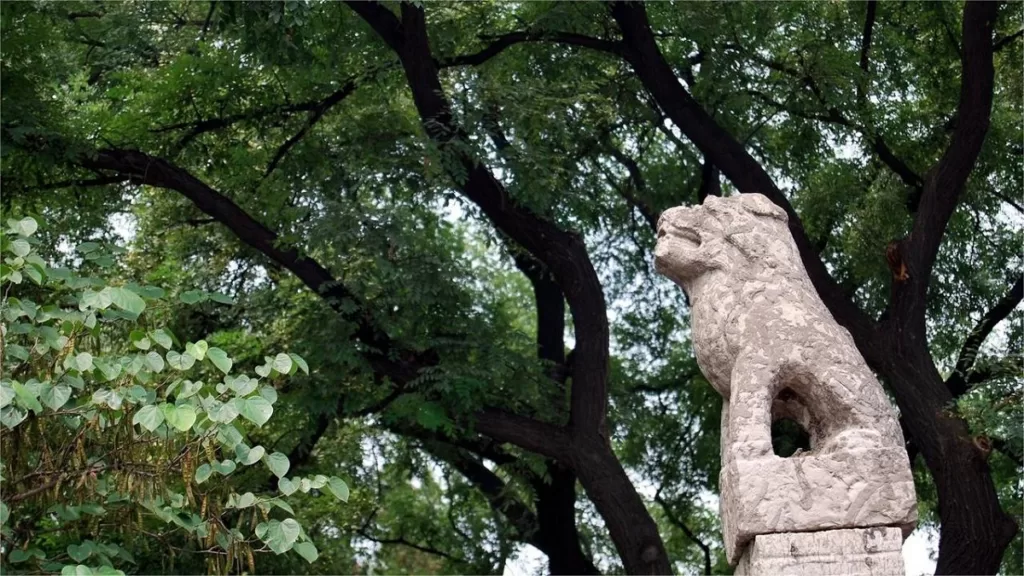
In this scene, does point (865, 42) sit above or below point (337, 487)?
above

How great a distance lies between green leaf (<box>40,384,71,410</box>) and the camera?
6.43 metres

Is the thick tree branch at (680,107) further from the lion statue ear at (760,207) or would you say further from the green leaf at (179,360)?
the green leaf at (179,360)

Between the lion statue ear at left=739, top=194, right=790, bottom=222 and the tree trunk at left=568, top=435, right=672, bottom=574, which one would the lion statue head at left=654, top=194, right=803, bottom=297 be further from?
the tree trunk at left=568, top=435, right=672, bottom=574

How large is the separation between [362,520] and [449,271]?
4822 mm

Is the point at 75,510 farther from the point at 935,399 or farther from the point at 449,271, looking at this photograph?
the point at 935,399

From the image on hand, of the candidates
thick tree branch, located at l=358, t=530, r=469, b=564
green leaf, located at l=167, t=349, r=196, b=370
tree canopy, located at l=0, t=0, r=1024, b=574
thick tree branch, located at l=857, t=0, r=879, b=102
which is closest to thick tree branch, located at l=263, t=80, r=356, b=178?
tree canopy, located at l=0, t=0, r=1024, b=574

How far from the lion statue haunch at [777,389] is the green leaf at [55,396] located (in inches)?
107

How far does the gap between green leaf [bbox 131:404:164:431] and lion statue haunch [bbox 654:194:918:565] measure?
2.25 meters

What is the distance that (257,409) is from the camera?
6.28 meters

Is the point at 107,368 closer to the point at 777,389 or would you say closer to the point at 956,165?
the point at 777,389

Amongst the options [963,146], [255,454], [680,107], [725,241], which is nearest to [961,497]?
[963,146]

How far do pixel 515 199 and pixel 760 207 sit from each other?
15.9 ft

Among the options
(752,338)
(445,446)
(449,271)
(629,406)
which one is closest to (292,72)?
(449,271)

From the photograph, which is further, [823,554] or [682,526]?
[682,526]
